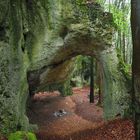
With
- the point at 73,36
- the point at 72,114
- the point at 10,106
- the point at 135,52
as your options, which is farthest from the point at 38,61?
the point at 135,52

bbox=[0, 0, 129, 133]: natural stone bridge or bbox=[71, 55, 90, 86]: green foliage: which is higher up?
bbox=[0, 0, 129, 133]: natural stone bridge

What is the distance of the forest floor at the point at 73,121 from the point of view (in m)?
15.7

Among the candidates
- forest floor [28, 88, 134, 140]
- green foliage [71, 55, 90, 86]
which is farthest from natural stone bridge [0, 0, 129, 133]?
green foliage [71, 55, 90, 86]

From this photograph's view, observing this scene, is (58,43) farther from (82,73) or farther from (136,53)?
(82,73)

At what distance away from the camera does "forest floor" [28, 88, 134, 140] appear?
15.7 meters

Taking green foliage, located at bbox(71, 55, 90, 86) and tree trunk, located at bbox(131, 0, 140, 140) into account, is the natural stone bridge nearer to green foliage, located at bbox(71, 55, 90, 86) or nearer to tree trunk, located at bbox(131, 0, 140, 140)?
tree trunk, located at bbox(131, 0, 140, 140)

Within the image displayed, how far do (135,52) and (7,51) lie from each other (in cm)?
908

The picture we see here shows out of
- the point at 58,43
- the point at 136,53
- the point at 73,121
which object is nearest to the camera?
the point at 136,53

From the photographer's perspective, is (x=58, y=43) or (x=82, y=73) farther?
(x=82, y=73)

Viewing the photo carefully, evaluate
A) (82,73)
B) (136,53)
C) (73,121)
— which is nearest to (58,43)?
(73,121)

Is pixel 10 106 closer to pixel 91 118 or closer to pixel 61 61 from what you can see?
pixel 61 61

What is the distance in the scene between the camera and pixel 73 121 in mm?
23953

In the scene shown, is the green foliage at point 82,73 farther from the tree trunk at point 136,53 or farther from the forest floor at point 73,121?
the tree trunk at point 136,53

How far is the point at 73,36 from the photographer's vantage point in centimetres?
1944
